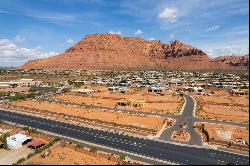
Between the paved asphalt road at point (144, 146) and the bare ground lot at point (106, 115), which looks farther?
the bare ground lot at point (106, 115)

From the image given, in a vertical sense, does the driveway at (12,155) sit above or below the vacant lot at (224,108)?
below

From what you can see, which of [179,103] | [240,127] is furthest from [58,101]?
[240,127]

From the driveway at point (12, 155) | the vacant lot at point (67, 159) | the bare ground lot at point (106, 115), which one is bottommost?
the driveway at point (12, 155)

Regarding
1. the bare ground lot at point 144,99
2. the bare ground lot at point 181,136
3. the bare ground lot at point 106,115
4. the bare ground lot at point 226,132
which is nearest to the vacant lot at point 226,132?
the bare ground lot at point 226,132

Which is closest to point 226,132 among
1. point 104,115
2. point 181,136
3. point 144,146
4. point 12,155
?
point 181,136

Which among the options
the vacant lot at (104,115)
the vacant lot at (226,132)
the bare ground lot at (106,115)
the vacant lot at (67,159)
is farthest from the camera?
the vacant lot at (104,115)

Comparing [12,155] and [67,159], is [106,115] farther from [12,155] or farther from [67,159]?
[67,159]

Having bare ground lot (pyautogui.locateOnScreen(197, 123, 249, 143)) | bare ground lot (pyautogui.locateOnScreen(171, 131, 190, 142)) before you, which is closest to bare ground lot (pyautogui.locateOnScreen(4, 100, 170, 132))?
bare ground lot (pyautogui.locateOnScreen(171, 131, 190, 142))

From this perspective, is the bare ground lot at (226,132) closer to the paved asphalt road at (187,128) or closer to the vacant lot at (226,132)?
the vacant lot at (226,132)
